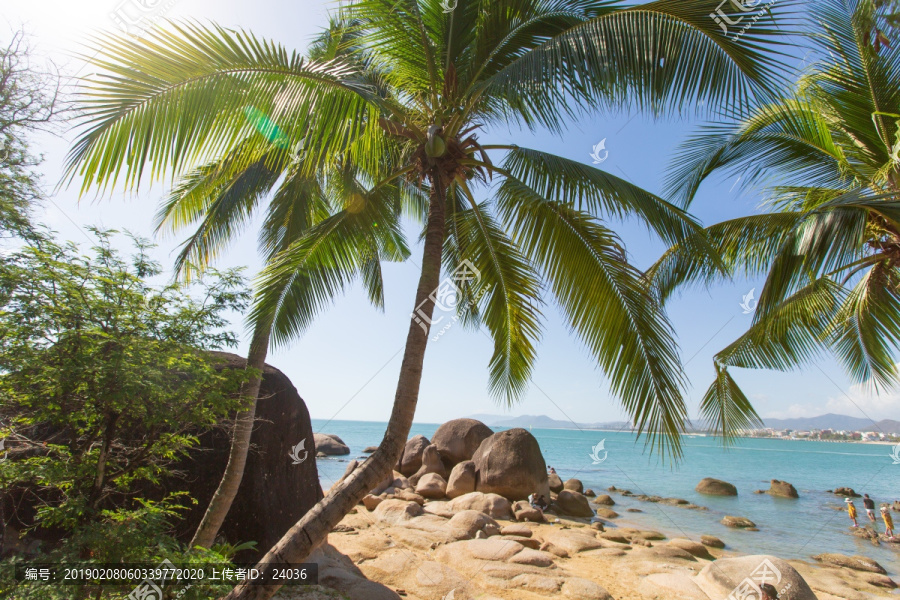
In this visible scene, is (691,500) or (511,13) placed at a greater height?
(511,13)

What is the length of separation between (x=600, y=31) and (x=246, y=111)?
3333 millimetres

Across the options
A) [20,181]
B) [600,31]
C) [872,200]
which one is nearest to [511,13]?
[600,31]

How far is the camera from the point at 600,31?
4367 millimetres

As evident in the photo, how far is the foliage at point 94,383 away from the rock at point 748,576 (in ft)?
26.7

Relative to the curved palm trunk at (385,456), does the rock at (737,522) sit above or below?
below

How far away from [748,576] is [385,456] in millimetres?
7087

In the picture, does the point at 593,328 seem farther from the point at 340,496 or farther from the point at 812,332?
the point at 812,332

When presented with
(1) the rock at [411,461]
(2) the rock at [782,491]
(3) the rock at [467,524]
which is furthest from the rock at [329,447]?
(2) the rock at [782,491]

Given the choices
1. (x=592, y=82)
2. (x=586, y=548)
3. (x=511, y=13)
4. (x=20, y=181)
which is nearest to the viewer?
(x=592, y=82)

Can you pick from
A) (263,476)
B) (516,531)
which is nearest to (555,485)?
(516,531)

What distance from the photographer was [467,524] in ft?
34.9

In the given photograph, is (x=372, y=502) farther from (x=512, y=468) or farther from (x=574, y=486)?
(x=574, y=486)

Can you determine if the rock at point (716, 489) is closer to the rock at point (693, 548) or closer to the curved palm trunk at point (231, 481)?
the rock at point (693, 548)

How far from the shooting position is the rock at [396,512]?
11.7 metres
